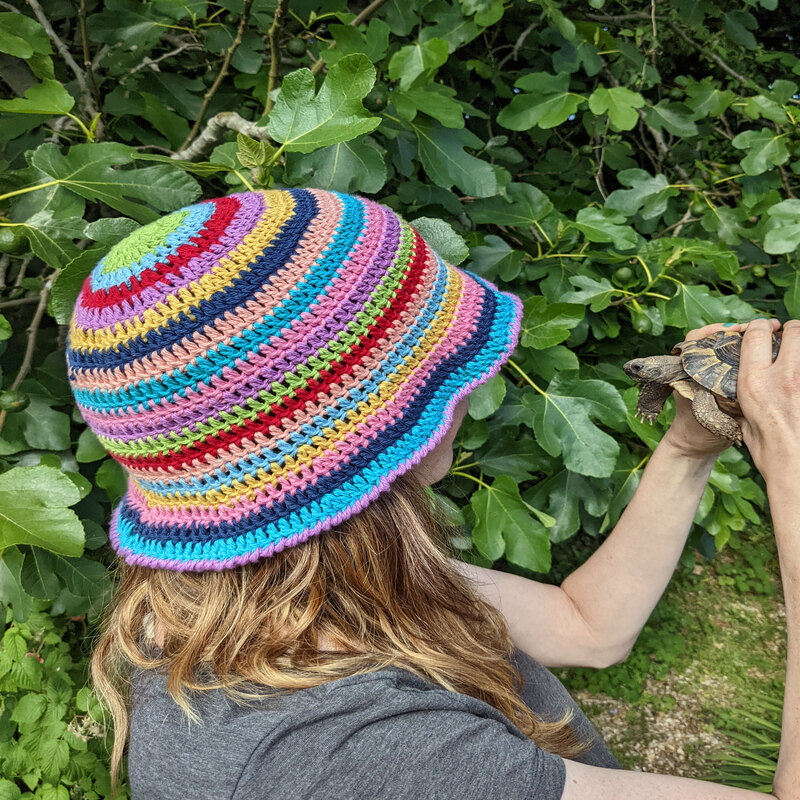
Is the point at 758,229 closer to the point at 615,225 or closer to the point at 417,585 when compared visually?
the point at 615,225

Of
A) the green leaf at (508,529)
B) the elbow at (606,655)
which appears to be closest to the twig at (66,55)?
the green leaf at (508,529)

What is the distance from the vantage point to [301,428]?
3.19 ft

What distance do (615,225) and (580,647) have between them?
46.7 inches

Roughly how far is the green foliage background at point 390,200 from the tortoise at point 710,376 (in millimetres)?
346

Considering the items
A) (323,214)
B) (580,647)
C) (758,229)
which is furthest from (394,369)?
(758,229)

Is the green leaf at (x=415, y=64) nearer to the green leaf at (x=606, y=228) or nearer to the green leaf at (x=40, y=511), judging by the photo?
the green leaf at (x=606, y=228)

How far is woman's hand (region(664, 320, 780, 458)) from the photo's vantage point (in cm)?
132

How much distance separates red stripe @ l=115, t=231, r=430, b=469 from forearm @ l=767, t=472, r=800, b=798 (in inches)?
26.8

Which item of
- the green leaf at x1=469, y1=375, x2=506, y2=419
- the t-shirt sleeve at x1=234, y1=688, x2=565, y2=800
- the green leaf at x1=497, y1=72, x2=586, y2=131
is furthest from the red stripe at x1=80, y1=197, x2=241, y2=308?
the green leaf at x1=497, y1=72, x2=586, y2=131

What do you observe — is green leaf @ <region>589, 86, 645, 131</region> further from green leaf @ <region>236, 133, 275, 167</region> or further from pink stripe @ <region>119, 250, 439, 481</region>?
pink stripe @ <region>119, 250, 439, 481</region>

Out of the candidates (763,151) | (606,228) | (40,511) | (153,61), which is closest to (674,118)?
(763,151)

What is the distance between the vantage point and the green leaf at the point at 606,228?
1790 millimetres

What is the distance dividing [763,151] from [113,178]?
1923 mm

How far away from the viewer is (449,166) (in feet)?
5.30
